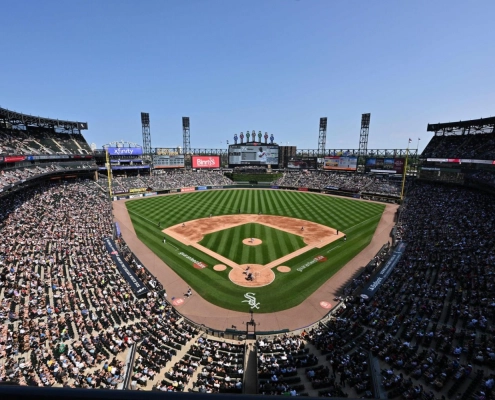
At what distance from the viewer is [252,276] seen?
92.9 feet

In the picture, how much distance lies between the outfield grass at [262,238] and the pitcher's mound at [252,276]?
2.06 ft

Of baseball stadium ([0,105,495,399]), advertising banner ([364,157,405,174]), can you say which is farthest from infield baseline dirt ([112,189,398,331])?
advertising banner ([364,157,405,174])

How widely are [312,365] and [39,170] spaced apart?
175ft

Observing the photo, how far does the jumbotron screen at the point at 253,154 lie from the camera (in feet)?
304

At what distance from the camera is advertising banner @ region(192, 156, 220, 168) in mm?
95062

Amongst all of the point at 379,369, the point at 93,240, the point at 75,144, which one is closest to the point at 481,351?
the point at 379,369

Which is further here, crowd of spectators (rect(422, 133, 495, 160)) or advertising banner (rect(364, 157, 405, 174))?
advertising banner (rect(364, 157, 405, 174))

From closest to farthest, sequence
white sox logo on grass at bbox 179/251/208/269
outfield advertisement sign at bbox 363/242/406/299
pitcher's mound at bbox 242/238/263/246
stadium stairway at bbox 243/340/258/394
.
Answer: stadium stairway at bbox 243/340/258/394
outfield advertisement sign at bbox 363/242/406/299
white sox logo on grass at bbox 179/251/208/269
pitcher's mound at bbox 242/238/263/246

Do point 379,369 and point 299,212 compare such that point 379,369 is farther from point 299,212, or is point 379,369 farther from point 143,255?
point 299,212

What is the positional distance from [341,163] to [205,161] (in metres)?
44.8

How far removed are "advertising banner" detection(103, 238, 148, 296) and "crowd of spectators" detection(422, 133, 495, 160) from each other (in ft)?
180

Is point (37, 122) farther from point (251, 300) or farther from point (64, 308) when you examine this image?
point (251, 300)

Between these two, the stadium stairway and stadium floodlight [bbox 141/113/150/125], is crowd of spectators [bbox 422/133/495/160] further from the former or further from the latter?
stadium floodlight [bbox 141/113/150/125]

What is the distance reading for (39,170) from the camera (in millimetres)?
48406
